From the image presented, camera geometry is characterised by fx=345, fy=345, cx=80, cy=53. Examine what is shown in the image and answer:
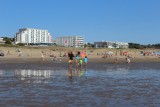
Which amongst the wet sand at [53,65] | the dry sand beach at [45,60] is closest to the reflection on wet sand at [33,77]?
the wet sand at [53,65]

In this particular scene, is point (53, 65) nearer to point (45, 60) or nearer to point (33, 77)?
point (45, 60)

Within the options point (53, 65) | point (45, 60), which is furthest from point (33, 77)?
point (45, 60)

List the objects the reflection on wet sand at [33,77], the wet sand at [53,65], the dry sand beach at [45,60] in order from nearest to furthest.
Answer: the reflection on wet sand at [33,77]
the wet sand at [53,65]
the dry sand beach at [45,60]

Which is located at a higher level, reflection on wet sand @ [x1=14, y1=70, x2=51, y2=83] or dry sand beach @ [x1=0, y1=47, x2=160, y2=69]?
dry sand beach @ [x1=0, y1=47, x2=160, y2=69]

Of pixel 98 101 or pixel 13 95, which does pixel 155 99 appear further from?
pixel 13 95

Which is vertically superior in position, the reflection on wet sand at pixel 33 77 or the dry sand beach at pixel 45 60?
the dry sand beach at pixel 45 60

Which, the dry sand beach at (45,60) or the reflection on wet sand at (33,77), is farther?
the dry sand beach at (45,60)

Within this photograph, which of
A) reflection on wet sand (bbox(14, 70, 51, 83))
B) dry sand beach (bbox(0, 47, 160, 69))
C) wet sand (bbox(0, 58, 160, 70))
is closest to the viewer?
reflection on wet sand (bbox(14, 70, 51, 83))

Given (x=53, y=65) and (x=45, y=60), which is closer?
(x=53, y=65)

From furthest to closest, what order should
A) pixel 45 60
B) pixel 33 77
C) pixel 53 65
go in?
pixel 45 60
pixel 53 65
pixel 33 77

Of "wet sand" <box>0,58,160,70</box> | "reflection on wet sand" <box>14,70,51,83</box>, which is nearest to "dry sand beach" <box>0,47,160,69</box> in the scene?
"wet sand" <box>0,58,160,70</box>

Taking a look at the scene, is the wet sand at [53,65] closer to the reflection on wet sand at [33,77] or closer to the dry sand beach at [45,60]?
the dry sand beach at [45,60]

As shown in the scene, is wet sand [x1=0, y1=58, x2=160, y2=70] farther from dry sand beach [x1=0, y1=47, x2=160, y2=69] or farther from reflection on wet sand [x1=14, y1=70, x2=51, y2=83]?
reflection on wet sand [x1=14, y1=70, x2=51, y2=83]

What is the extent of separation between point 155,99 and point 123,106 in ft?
7.11
